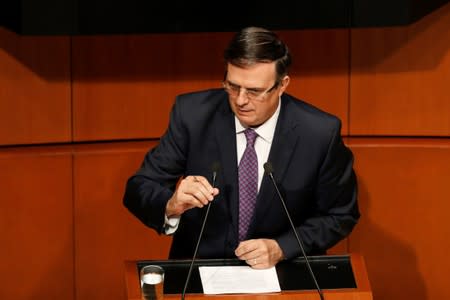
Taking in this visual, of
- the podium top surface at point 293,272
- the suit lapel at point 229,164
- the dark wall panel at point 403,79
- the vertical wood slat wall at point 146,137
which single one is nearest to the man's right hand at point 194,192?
the podium top surface at point 293,272

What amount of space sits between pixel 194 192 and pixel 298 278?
359 mm

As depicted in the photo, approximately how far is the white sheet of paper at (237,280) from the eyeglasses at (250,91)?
44 centimetres

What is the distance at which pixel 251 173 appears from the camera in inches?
110

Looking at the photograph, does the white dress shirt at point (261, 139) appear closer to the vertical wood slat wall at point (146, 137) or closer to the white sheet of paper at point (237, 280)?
the white sheet of paper at point (237, 280)

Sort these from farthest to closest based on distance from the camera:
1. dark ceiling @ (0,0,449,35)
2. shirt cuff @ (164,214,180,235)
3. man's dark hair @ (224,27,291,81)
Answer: dark ceiling @ (0,0,449,35), shirt cuff @ (164,214,180,235), man's dark hair @ (224,27,291,81)

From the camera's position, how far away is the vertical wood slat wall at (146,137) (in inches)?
142

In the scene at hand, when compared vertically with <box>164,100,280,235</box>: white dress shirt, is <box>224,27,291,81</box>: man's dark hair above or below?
above

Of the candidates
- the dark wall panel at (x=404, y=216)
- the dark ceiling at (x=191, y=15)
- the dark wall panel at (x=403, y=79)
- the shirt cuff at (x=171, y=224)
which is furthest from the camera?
the dark wall panel at (x=404, y=216)

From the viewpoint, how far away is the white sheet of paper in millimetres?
2463

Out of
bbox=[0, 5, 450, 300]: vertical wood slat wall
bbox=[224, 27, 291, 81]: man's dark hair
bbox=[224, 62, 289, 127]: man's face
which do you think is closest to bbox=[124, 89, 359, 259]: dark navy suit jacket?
Answer: bbox=[224, 62, 289, 127]: man's face

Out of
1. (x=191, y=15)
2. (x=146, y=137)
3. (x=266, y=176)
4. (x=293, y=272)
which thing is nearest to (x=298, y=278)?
(x=293, y=272)

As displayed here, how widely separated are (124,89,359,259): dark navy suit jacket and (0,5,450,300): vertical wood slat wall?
0.83 m

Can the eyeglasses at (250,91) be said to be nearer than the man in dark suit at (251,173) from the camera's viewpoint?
Yes

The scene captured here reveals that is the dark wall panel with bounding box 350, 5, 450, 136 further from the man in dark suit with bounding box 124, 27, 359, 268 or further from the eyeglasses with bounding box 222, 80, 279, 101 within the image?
the eyeglasses with bounding box 222, 80, 279, 101
